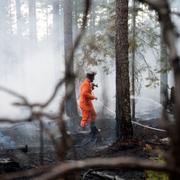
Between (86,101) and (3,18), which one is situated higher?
(3,18)

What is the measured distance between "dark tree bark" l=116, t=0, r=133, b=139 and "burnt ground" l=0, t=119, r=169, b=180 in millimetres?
457

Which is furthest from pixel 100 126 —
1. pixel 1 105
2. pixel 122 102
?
pixel 1 105

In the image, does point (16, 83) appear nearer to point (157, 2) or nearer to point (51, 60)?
point (51, 60)

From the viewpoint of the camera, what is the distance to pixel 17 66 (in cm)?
3850

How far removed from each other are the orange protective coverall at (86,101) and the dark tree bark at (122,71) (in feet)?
3.82

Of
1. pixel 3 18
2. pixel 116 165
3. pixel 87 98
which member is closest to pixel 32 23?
pixel 3 18

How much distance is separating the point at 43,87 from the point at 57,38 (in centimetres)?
496

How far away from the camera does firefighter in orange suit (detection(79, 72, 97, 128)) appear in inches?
436

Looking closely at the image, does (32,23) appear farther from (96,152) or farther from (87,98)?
(96,152)

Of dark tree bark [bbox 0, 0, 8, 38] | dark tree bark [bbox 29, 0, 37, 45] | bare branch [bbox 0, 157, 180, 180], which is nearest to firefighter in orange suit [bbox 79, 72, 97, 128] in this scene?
bare branch [bbox 0, 157, 180, 180]

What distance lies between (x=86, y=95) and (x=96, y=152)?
1924 millimetres

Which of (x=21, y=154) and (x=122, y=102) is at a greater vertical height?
(x=122, y=102)

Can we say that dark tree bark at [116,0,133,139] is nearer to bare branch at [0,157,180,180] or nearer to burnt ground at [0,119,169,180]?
burnt ground at [0,119,169,180]

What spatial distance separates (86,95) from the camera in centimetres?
1120
